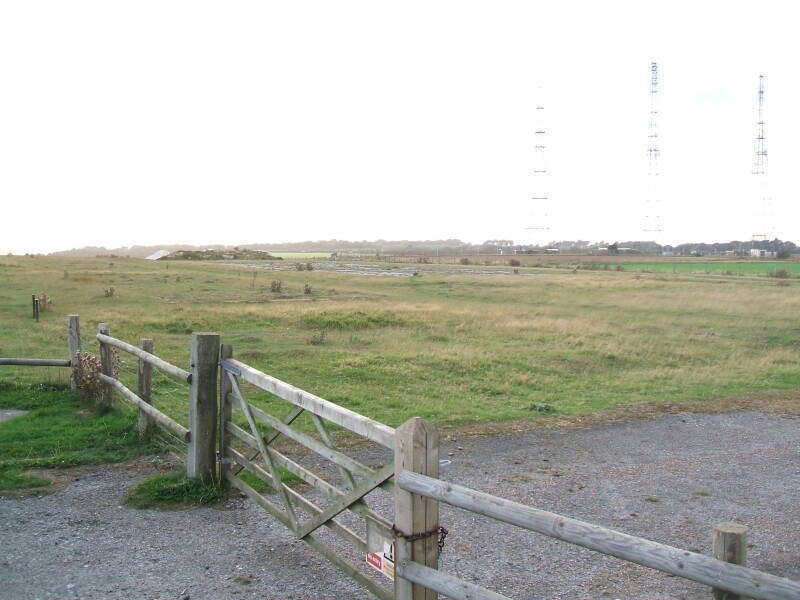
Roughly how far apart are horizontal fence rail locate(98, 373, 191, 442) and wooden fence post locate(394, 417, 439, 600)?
367 centimetres

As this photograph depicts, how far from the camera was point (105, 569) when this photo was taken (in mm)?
5652

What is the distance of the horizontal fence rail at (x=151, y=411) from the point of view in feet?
24.3

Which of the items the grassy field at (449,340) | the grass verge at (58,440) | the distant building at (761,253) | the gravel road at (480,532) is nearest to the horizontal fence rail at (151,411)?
the grass verge at (58,440)

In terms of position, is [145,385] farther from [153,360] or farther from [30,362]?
[30,362]

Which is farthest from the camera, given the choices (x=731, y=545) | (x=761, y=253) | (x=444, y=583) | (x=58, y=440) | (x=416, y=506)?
(x=761, y=253)

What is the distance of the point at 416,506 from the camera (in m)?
4.22

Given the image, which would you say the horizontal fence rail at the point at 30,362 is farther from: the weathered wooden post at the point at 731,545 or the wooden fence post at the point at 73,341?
the weathered wooden post at the point at 731,545

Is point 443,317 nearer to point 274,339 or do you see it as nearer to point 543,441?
point 274,339

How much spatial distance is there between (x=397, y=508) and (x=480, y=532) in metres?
2.62

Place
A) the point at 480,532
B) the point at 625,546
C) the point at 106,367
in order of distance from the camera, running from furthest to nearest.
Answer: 1. the point at 106,367
2. the point at 480,532
3. the point at 625,546

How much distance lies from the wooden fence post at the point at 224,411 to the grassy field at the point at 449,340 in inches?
168

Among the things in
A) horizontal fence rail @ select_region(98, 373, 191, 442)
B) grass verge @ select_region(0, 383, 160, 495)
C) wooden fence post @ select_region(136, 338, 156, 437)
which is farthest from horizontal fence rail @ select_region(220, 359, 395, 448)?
grass verge @ select_region(0, 383, 160, 495)

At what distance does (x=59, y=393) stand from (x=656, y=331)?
66.3 ft

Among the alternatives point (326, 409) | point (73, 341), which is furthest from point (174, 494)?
point (73, 341)
